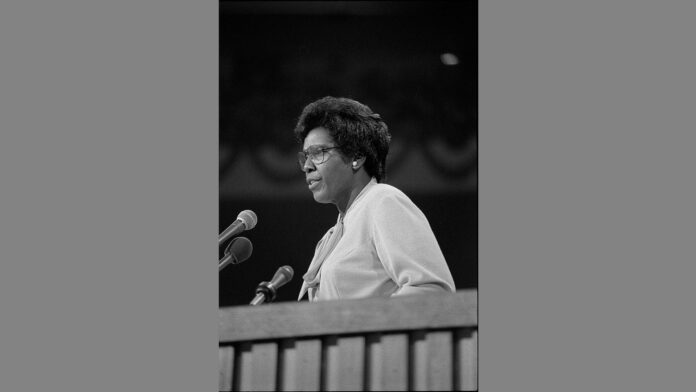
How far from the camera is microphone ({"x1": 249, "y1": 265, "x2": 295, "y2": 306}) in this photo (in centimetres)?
402

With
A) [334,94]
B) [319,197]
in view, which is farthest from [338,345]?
[334,94]

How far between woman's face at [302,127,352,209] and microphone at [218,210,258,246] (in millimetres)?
237

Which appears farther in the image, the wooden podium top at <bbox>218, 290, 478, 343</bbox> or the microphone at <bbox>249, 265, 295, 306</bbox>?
the microphone at <bbox>249, 265, 295, 306</bbox>

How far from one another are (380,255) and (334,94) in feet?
1.92

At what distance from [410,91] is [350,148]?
0.96 feet

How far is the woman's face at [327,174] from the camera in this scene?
404cm

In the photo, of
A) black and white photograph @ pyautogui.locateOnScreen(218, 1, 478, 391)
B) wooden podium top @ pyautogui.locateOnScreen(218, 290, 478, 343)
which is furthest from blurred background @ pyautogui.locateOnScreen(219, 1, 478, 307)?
wooden podium top @ pyautogui.locateOnScreen(218, 290, 478, 343)

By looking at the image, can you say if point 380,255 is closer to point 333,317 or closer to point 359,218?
point 359,218

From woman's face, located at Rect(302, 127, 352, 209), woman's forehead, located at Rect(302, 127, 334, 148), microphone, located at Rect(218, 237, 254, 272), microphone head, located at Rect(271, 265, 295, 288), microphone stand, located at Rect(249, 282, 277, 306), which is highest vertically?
woman's forehead, located at Rect(302, 127, 334, 148)

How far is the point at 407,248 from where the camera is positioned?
3.93 meters

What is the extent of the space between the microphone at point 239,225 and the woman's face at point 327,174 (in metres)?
0.24

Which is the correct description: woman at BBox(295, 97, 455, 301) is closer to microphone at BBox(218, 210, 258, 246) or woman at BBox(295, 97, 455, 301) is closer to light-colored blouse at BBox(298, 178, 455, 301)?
light-colored blouse at BBox(298, 178, 455, 301)

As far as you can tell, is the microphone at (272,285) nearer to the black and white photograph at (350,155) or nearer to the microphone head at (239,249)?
the black and white photograph at (350,155)

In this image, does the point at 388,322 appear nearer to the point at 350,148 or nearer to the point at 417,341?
the point at 417,341
